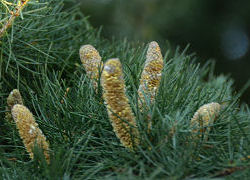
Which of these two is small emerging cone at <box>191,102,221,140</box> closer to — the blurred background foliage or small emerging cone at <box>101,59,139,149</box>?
small emerging cone at <box>101,59,139,149</box>

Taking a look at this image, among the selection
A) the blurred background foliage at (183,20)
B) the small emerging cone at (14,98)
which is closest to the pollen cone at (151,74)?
the small emerging cone at (14,98)

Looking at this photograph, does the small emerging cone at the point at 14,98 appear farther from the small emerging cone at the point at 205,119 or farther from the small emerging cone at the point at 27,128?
the small emerging cone at the point at 205,119

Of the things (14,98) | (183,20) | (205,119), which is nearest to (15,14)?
(14,98)

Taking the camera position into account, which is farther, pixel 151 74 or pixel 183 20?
pixel 183 20

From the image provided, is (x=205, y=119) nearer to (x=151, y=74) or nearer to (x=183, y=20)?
(x=151, y=74)

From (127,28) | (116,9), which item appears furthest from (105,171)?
(116,9)

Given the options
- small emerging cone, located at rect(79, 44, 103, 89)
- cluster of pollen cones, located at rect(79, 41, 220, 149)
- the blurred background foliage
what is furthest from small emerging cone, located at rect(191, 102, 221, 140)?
the blurred background foliage
